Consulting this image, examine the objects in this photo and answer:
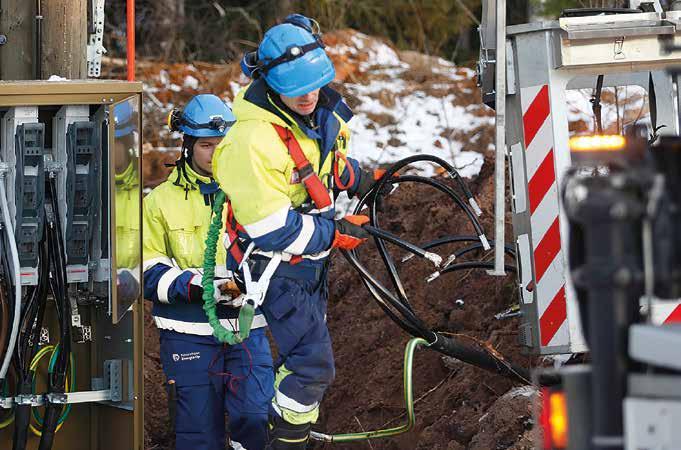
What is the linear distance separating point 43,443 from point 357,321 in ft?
9.91

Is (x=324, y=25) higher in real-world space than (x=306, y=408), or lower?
higher

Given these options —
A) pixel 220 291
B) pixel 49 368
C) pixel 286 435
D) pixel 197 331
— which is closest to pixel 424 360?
pixel 197 331

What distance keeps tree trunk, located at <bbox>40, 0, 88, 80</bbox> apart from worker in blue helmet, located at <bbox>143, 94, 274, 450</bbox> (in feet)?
2.62

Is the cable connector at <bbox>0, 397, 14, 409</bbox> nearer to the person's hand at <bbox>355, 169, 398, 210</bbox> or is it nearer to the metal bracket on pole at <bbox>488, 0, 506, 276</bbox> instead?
the person's hand at <bbox>355, 169, 398, 210</bbox>

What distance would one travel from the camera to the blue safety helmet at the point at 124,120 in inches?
236

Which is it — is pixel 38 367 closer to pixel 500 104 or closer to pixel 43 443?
pixel 43 443

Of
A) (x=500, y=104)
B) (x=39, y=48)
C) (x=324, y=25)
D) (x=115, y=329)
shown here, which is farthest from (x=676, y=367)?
(x=324, y=25)

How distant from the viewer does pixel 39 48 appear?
7.02 m

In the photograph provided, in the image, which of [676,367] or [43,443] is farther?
[43,443]

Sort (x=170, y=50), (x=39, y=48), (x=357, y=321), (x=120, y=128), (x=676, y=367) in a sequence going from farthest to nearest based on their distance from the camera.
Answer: (x=170, y=50) < (x=357, y=321) < (x=39, y=48) < (x=120, y=128) < (x=676, y=367)

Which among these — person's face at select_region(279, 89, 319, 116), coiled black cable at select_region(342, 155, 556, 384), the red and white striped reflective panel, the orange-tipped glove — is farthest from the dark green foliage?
person's face at select_region(279, 89, 319, 116)

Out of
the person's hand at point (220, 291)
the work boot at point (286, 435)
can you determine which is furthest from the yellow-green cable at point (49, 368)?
the work boot at point (286, 435)

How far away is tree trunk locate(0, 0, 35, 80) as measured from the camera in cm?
706

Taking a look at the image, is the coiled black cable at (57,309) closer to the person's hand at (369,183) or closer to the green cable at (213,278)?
the green cable at (213,278)
